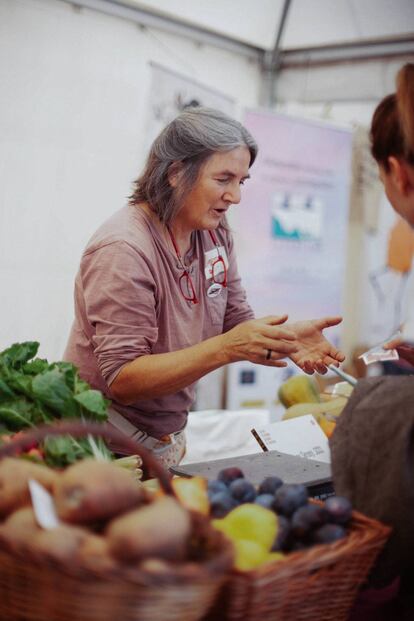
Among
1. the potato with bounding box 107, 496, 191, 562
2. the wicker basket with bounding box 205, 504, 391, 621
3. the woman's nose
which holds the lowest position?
the wicker basket with bounding box 205, 504, 391, 621

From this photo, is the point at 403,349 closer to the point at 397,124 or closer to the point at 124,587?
the point at 397,124

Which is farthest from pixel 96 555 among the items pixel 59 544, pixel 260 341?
pixel 260 341

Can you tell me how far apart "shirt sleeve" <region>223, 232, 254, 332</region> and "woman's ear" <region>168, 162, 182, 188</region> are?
411 mm

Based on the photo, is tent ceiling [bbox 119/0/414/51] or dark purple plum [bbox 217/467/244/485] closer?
dark purple plum [bbox 217/467/244/485]

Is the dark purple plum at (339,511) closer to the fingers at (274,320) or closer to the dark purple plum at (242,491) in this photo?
the dark purple plum at (242,491)

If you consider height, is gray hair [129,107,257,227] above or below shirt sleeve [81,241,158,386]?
above

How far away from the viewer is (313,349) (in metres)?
2.06

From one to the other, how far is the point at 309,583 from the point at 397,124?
0.82 meters

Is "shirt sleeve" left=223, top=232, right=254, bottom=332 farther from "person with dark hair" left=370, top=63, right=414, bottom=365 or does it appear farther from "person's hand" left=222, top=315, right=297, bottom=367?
"person with dark hair" left=370, top=63, right=414, bottom=365

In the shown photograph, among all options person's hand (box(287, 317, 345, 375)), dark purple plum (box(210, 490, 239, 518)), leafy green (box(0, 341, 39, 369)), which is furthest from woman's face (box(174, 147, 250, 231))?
dark purple plum (box(210, 490, 239, 518))

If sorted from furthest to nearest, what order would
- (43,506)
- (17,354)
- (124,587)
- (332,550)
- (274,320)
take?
(274,320) → (17,354) → (332,550) → (43,506) → (124,587)

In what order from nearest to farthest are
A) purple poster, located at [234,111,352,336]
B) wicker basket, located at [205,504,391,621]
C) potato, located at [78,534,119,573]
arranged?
potato, located at [78,534,119,573]
wicker basket, located at [205,504,391,621]
purple poster, located at [234,111,352,336]

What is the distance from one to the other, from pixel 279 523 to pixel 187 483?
0.17 meters

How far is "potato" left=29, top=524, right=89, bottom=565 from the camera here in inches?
32.4
